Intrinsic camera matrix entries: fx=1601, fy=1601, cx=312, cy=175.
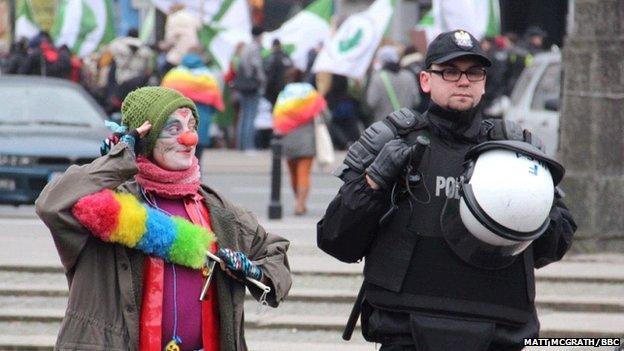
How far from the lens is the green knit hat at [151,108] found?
5.53m

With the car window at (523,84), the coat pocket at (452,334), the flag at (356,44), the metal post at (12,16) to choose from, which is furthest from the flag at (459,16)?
the coat pocket at (452,334)

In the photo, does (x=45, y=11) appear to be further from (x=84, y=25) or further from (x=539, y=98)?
(x=539, y=98)

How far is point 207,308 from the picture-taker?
18.0 feet

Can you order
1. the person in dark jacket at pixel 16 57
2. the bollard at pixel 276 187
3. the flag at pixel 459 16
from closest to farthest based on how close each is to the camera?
the bollard at pixel 276 187 → the flag at pixel 459 16 → the person in dark jacket at pixel 16 57

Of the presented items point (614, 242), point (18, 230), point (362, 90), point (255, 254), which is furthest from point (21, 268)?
point (362, 90)

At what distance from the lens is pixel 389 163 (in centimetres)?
530

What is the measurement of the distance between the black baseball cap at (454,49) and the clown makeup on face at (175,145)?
0.87 meters

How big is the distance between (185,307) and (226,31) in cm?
2117

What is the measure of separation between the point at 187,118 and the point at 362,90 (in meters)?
20.3

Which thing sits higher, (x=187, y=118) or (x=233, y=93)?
(x=187, y=118)

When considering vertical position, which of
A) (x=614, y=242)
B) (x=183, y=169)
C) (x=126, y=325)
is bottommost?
(x=614, y=242)

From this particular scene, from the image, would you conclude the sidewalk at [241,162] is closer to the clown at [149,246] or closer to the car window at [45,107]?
the car window at [45,107]

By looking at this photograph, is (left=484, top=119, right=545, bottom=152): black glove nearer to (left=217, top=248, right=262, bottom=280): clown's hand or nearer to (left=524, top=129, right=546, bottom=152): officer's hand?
(left=524, top=129, right=546, bottom=152): officer's hand

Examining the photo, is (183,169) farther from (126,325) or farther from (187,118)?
(126,325)
